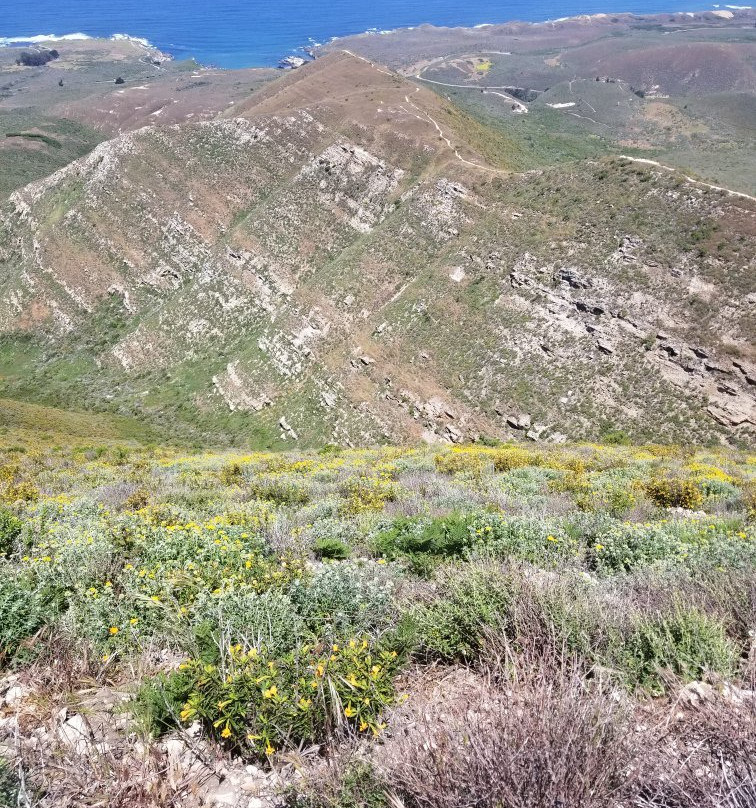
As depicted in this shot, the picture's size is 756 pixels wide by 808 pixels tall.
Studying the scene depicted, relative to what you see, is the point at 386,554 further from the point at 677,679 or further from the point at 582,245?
the point at 582,245

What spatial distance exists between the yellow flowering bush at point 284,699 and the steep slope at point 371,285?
78.9 feet

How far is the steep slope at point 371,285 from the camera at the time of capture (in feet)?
83.7

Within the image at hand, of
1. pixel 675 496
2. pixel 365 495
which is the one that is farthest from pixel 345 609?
pixel 675 496

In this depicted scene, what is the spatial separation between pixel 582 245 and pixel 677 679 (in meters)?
31.2

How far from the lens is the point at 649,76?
482 feet

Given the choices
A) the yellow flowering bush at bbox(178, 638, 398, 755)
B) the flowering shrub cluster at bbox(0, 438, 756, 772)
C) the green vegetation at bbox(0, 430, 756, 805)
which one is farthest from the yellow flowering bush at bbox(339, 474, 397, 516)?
the yellow flowering bush at bbox(178, 638, 398, 755)

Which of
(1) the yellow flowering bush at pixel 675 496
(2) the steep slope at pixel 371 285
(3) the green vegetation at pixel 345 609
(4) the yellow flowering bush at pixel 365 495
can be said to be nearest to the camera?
(3) the green vegetation at pixel 345 609

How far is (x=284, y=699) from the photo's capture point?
2.52m

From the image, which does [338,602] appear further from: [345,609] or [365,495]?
[365,495]

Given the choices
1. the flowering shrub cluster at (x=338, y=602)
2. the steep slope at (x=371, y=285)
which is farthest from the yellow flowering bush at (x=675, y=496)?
the steep slope at (x=371, y=285)

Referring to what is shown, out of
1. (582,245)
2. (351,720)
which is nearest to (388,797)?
(351,720)

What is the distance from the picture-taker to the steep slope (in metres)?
25.5

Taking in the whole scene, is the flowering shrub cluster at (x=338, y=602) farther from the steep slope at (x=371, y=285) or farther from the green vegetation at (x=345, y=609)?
the steep slope at (x=371, y=285)

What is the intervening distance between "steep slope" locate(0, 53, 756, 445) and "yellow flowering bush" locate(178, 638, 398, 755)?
24.0 meters
